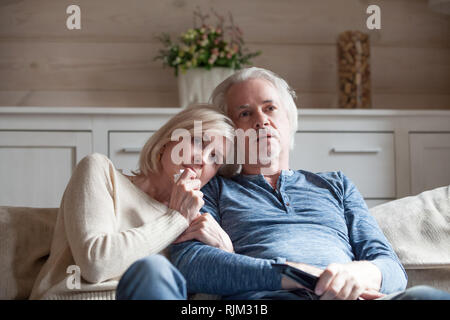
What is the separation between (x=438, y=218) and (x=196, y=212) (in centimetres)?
73

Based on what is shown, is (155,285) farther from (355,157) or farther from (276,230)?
(355,157)

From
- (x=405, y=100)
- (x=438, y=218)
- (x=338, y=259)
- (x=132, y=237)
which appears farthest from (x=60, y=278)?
(x=405, y=100)

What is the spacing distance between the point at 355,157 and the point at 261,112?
1.00 m

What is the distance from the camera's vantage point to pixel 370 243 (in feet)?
4.29

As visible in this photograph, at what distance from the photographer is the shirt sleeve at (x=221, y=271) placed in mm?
1095

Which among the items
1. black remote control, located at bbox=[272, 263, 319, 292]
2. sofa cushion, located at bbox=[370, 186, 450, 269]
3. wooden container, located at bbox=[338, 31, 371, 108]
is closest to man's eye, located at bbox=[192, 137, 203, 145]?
black remote control, located at bbox=[272, 263, 319, 292]

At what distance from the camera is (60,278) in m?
1.13

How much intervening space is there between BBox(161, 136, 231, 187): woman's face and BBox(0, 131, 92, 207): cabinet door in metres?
0.98

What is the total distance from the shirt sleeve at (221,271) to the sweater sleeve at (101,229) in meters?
0.06

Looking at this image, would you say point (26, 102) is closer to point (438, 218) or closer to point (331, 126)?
point (331, 126)

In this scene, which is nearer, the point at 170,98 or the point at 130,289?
the point at 130,289

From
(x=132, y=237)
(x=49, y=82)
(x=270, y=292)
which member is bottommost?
(x=270, y=292)

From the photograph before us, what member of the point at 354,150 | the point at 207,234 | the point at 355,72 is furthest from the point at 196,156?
the point at 355,72

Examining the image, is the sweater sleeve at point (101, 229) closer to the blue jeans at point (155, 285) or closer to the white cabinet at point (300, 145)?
the blue jeans at point (155, 285)
